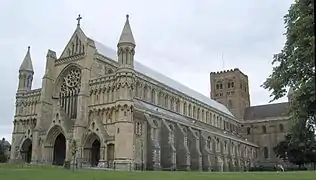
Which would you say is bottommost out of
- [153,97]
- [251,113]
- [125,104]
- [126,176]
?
[126,176]

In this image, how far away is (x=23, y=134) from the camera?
220 ft

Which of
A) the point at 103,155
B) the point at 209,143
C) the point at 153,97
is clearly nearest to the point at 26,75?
the point at 153,97

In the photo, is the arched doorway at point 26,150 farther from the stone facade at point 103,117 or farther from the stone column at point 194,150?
the stone column at point 194,150

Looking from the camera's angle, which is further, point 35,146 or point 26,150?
point 26,150

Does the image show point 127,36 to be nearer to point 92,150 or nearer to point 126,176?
point 92,150

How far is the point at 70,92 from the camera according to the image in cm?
6372

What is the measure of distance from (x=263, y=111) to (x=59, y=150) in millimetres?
71710

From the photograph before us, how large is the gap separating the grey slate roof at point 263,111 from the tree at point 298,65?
Result: 8915 cm

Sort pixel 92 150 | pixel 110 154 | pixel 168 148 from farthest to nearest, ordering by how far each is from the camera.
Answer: pixel 168 148
pixel 92 150
pixel 110 154

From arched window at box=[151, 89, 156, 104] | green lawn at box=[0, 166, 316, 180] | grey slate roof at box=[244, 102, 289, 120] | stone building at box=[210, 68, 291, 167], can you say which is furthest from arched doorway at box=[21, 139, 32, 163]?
grey slate roof at box=[244, 102, 289, 120]

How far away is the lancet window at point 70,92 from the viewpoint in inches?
2463

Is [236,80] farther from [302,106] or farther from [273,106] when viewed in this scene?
[302,106]

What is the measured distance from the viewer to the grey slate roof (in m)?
112

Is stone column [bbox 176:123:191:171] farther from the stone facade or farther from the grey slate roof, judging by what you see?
the grey slate roof
